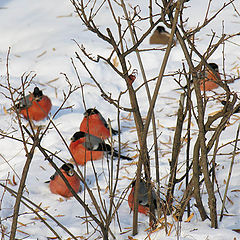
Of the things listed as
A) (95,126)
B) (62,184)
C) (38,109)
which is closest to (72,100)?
(38,109)

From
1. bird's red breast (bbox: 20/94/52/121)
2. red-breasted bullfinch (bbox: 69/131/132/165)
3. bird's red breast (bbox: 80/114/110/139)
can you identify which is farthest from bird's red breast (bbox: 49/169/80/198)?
bird's red breast (bbox: 20/94/52/121)

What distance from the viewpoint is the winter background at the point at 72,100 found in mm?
2361

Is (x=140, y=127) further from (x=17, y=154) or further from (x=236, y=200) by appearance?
(x=17, y=154)

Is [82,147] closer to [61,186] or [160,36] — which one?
[61,186]

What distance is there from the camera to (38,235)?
90.9 inches

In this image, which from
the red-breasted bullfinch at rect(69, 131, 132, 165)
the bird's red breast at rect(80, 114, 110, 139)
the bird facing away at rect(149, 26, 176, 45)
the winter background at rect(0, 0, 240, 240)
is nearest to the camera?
the winter background at rect(0, 0, 240, 240)

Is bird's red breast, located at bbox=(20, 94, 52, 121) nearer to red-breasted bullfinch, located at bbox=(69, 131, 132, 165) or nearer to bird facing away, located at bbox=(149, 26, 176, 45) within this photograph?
red-breasted bullfinch, located at bbox=(69, 131, 132, 165)

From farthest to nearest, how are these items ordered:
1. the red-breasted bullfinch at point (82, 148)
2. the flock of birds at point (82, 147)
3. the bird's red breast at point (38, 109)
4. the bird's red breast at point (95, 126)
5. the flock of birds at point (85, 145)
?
the bird's red breast at point (38, 109) → the bird's red breast at point (95, 126) → the red-breasted bullfinch at point (82, 148) → the flock of birds at point (82, 147) → the flock of birds at point (85, 145)

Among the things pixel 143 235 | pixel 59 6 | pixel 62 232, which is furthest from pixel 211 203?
pixel 59 6

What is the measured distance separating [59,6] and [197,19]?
7.46 ft

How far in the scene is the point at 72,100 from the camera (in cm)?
446

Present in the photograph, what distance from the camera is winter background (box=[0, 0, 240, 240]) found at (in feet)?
7.75

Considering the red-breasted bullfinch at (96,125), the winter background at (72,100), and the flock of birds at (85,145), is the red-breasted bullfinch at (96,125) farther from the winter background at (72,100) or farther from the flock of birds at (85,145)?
the winter background at (72,100)

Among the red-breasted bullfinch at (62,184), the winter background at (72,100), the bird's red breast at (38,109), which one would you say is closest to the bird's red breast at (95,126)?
the winter background at (72,100)
